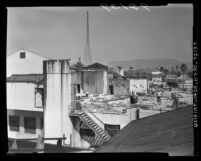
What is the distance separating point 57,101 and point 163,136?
2215mm

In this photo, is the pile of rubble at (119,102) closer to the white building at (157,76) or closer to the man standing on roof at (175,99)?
the man standing on roof at (175,99)

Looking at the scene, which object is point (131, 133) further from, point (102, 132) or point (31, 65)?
point (31, 65)

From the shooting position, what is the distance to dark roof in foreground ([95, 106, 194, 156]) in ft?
8.27

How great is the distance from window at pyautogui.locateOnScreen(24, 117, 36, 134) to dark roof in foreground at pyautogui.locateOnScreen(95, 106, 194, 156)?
89.0 inches

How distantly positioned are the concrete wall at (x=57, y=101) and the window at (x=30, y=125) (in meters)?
0.46

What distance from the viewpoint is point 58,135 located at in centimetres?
424

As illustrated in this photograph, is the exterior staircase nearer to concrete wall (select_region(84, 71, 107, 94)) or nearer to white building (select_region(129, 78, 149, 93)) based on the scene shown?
concrete wall (select_region(84, 71, 107, 94))

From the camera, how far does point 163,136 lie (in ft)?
9.10

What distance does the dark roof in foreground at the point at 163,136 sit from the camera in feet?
8.27

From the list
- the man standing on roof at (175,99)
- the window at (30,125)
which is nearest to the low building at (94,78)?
the man standing on roof at (175,99)

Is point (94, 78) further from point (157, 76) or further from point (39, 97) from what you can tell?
point (39, 97)
